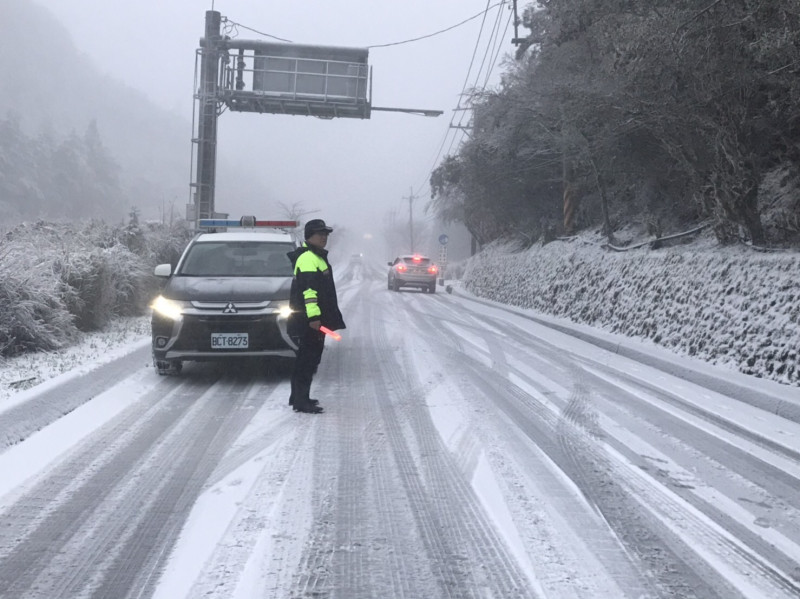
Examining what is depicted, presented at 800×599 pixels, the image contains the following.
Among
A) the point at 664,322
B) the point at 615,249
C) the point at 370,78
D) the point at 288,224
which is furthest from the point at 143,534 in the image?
the point at 370,78

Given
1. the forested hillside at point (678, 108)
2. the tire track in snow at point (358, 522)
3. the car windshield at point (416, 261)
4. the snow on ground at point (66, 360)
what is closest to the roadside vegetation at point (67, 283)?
the snow on ground at point (66, 360)

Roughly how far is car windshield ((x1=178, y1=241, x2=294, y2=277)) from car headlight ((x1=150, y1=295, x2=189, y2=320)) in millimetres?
892

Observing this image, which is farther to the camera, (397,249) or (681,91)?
(397,249)

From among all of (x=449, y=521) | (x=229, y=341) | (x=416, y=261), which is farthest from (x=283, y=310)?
(x=416, y=261)

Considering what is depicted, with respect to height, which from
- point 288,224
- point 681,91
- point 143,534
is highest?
point 681,91

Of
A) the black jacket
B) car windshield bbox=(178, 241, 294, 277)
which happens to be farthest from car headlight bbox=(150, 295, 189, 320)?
the black jacket

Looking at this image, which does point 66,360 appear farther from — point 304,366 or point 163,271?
point 304,366

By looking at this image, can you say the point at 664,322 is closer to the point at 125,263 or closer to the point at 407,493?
the point at 407,493

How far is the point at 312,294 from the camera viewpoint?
6359 mm

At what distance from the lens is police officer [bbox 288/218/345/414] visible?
6410 mm

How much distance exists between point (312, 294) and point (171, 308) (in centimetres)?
221

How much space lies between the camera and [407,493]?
4395 millimetres

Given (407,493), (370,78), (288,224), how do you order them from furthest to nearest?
(370,78)
(288,224)
(407,493)

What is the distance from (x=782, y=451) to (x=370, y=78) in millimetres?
19535
